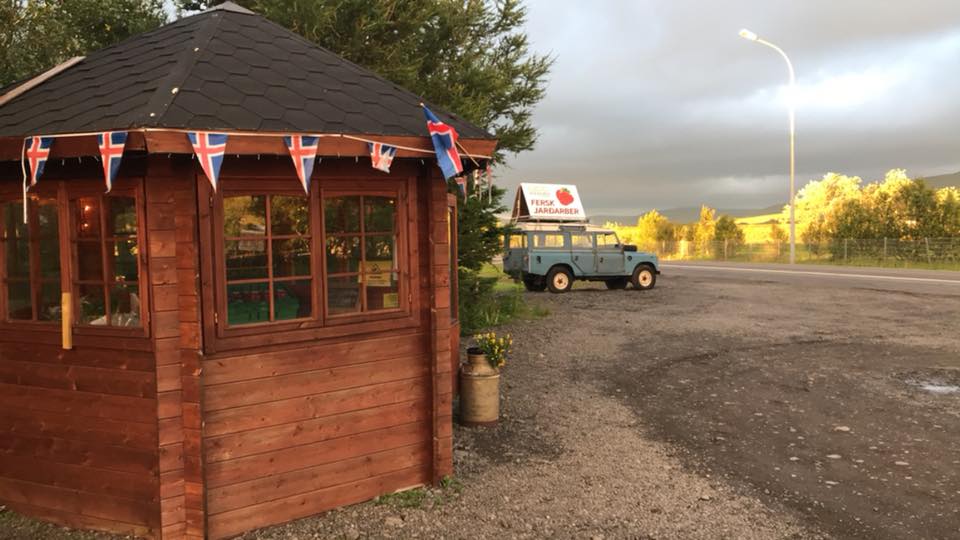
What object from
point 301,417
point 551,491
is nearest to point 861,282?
point 551,491

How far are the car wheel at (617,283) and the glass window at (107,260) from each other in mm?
16981

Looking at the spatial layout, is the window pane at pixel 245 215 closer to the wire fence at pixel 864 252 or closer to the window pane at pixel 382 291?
the window pane at pixel 382 291

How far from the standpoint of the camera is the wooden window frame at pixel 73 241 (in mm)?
3906

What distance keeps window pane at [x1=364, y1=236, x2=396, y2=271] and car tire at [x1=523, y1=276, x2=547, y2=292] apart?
14728mm

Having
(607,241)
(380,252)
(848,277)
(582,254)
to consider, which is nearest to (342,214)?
(380,252)

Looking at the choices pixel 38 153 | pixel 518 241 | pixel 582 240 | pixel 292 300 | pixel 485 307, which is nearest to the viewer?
pixel 38 153

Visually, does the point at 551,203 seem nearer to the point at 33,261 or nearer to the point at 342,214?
the point at 342,214

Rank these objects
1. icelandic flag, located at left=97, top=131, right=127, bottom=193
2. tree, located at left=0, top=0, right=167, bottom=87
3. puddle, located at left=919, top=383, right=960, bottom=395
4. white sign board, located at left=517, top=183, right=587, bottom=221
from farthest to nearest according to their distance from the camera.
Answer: white sign board, located at left=517, top=183, right=587, bottom=221 → tree, located at left=0, top=0, right=167, bottom=87 → puddle, located at left=919, top=383, right=960, bottom=395 → icelandic flag, located at left=97, top=131, right=127, bottom=193

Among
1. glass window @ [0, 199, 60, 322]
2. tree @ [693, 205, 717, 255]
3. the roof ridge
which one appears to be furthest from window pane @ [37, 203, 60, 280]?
tree @ [693, 205, 717, 255]

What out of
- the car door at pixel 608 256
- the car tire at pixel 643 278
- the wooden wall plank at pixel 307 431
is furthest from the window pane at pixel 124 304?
the car tire at pixel 643 278

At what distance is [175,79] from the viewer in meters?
4.00

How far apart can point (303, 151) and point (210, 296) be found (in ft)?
3.64

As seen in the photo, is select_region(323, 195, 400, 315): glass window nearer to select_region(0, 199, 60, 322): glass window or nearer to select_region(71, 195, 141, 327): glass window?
select_region(71, 195, 141, 327): glass window

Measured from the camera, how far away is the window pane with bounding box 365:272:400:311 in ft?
15.1
